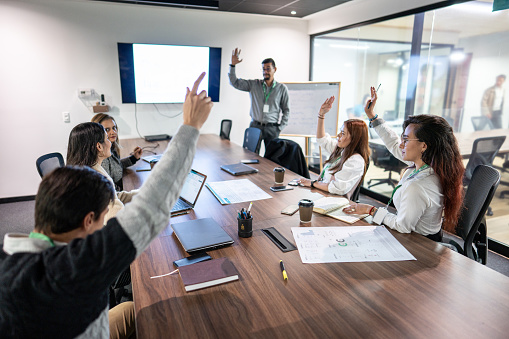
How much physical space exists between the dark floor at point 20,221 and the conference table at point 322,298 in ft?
6.56

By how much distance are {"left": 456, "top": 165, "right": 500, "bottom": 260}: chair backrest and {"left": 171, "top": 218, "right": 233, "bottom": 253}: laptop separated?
1.32 metres

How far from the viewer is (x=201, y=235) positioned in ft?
5.18

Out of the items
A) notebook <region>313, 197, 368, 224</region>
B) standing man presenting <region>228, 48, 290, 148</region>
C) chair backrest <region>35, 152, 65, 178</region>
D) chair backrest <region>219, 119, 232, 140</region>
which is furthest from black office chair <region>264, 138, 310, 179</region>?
chair backrest <region>35, 152, 65, 178</region>

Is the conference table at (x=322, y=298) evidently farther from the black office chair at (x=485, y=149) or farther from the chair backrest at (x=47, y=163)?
the black office chair at (x=485, y=149)

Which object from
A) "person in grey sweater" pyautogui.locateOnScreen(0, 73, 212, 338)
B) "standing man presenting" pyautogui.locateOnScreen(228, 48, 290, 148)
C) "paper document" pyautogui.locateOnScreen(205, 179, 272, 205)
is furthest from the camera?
"standing man presenting" pyautogui.locateOnScreen(228, 48, 290, 148)

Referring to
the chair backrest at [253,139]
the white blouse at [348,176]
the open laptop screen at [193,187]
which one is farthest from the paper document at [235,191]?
the chair backrest at [253,139]

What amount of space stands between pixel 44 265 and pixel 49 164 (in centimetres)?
196

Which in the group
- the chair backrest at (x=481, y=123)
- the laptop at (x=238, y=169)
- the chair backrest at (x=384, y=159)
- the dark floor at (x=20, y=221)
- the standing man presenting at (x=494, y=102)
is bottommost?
the dark floor at (x=20, y=221)

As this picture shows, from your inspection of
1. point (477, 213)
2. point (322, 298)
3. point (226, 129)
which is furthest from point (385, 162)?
point (322, 298)

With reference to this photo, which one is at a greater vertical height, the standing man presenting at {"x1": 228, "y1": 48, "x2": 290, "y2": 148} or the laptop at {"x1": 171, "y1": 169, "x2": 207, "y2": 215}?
the standing man presenting at {"x1": 228, "y1": 48, "x2": 290, "y2": 148}

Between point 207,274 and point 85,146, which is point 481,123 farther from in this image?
point 85,146

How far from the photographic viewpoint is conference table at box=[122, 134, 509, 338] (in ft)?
3.30

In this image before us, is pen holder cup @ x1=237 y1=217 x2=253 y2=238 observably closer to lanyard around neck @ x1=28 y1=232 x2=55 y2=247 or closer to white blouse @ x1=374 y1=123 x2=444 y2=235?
white blouse @ x1=374 y1=123 x2=444 y2=235

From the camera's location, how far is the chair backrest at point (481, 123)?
3.21m
